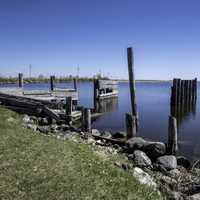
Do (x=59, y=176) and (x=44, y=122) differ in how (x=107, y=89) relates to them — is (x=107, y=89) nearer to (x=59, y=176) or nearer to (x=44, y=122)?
(x=44, y=122)

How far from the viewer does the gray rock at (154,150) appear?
42.9ft

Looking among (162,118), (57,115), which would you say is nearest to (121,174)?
Result: (57,115)

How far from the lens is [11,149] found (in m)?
9.49

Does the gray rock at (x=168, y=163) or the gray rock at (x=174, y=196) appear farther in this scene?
the gray rock at (x=168, y=163)

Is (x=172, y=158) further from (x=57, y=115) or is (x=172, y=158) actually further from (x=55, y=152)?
(x=57, y=115)

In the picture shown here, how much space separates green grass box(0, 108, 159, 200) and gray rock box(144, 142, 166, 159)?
4.04 meters

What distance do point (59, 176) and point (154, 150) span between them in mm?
6603

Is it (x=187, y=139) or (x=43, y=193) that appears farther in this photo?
(x=187, y=139)

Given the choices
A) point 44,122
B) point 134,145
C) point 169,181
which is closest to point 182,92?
point 44,122

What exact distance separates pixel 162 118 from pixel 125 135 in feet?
39.4

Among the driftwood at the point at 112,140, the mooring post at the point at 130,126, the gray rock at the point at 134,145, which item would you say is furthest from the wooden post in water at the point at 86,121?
the gray rock at the point at 134,145

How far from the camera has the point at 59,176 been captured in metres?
7.45

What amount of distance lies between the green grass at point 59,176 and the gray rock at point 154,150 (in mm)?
4044

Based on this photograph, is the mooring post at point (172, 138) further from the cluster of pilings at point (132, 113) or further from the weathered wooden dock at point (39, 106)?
the weathered wooden dock at point (39, 106)
